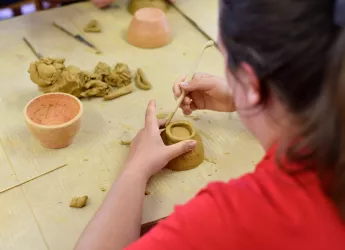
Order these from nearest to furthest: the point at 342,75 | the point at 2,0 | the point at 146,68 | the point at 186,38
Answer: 1. the point at 342,75
2. the point at 146,68
3. the point at 186,38
4. the point at 2,0

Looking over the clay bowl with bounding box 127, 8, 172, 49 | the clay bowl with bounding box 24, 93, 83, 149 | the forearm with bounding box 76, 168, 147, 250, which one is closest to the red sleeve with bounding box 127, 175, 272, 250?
the forearm with bounding box 76, 168, 147, 250

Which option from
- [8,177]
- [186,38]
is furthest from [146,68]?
[8,177]

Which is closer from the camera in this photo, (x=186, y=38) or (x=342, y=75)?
(x=342, y=75)

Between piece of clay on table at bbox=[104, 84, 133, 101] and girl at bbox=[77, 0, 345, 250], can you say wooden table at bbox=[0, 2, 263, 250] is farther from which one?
girl at bbox=[77, 0, 345, 250]

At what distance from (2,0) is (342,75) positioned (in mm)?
1368

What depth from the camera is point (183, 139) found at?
0.96 meters

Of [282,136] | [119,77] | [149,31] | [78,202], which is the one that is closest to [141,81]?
[119,77]

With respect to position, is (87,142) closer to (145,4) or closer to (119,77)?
(119,77)

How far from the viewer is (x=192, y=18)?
4.65 ft

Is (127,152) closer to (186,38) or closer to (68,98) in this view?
(68,98)

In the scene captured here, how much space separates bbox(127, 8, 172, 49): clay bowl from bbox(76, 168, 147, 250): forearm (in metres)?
0.50

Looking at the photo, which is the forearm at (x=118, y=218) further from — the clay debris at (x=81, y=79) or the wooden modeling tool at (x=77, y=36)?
the wooden modeling tool at (x=77, y=36)

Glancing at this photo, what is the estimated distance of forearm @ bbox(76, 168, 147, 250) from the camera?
787mm

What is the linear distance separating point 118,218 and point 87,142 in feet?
0.80
